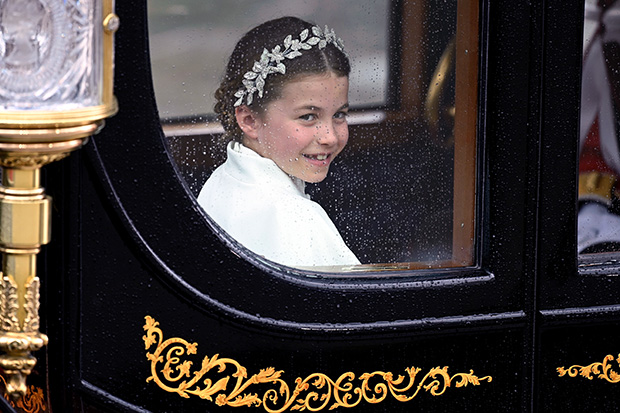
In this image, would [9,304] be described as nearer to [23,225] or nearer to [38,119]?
[23,225]

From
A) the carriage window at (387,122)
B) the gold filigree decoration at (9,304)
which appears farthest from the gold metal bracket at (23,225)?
the carriage window at (387,122)

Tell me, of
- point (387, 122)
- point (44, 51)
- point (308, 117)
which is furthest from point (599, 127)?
point (44, 51)

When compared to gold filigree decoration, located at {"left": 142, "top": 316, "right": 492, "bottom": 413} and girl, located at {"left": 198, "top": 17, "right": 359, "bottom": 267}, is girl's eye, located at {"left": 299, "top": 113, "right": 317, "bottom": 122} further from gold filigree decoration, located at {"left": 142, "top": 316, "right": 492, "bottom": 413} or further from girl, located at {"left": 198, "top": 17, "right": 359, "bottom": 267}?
gold filigree decoration, located at {"left": 142, "top": 316, "right": 492, "bottom": 413}

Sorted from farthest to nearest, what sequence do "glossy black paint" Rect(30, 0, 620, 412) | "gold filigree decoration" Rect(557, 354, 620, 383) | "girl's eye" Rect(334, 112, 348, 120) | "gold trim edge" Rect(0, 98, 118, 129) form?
"gold filigree decoration" Rect(557, 354, 620, 383)
"girl's eye" Rect(334, 112, 348, 120)
"glossy black paint" Rect(30, 0, 620, 412)
"gold trim edge" Rect(0, 98, 118, 129)

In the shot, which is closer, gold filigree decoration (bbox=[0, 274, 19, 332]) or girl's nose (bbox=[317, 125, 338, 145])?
gold filigree decoration (bbox=[0, 274, 19, 332])

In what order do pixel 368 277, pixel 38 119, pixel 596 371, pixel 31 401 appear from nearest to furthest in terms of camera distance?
1. pixel 38 119
2. pixel 31 401
3. pixel 368 277
4. pixel 596 371

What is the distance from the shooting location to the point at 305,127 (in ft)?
4.67

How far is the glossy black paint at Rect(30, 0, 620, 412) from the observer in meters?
1.32

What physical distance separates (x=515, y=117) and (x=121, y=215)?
0.53 m

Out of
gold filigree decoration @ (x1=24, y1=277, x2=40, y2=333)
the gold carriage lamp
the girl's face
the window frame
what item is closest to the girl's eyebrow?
the girl's face

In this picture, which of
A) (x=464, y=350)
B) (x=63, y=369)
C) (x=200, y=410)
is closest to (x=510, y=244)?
(x=464, y=350)

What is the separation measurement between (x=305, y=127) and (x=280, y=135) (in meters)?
0.03

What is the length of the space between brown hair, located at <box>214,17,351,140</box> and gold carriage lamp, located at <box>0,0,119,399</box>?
22 centimetres

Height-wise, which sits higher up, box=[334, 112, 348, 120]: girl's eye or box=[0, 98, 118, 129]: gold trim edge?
box=[334, 112, 348, 120]: girl's eye
